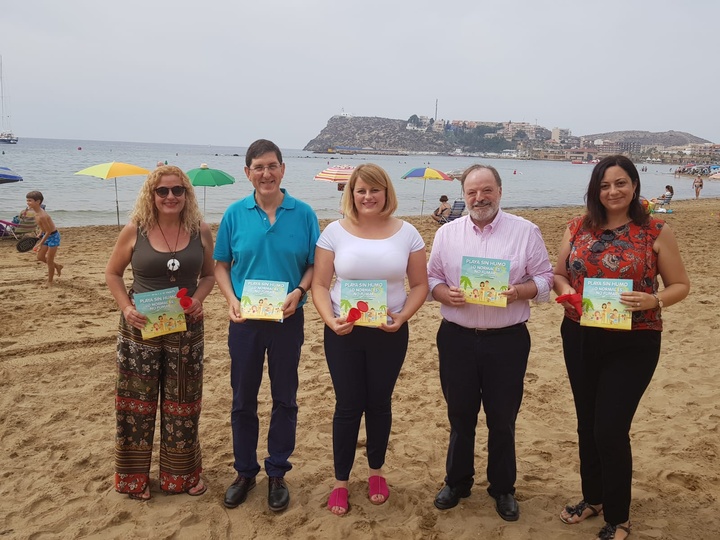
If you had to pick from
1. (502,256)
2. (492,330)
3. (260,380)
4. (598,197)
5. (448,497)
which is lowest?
(448,497)

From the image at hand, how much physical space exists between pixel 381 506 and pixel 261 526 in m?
0.74

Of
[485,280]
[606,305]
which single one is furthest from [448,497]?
[606,305]

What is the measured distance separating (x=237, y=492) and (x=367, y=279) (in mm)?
1592

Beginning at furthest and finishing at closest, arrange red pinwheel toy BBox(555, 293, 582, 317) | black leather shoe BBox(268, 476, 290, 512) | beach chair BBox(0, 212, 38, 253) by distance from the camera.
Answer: beach chair BBox(0, 212, 38, 253)
black leather shoe BBox(268, 476, 290, 512)
red pinwheel toy BBox(555, 293, 582, 317)

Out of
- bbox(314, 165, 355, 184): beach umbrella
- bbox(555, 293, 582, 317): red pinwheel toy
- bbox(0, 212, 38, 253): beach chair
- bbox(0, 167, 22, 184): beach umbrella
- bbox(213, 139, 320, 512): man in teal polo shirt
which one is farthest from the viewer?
bbox(314, 165, 355, 184): beach umbrella

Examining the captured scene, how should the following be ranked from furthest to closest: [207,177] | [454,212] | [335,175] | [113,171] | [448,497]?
[454,212]
[335,175]
[207,177]
[113,171]
[448,497]

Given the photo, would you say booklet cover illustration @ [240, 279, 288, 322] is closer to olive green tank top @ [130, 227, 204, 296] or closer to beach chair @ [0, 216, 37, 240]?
olive green tank top @ [130, 227, 204, 296]

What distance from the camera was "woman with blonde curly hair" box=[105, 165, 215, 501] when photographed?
3105mm

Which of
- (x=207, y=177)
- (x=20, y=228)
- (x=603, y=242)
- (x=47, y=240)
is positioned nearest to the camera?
(x=603, y=242)

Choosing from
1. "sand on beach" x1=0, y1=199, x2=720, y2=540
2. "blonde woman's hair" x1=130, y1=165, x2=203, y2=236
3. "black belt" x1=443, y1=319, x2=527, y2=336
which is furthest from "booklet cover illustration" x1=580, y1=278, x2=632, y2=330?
"blonde woman's hair" x1=130, y1=165, x2=203, y2=236

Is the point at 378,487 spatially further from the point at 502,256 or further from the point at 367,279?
the point at 502,256

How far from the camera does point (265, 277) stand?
123 inches

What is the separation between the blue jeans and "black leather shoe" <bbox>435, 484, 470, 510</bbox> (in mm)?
965

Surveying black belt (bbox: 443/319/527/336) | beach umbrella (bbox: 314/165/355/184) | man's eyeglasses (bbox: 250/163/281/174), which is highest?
beach umbrella (bbox: 314/165/355/184)
